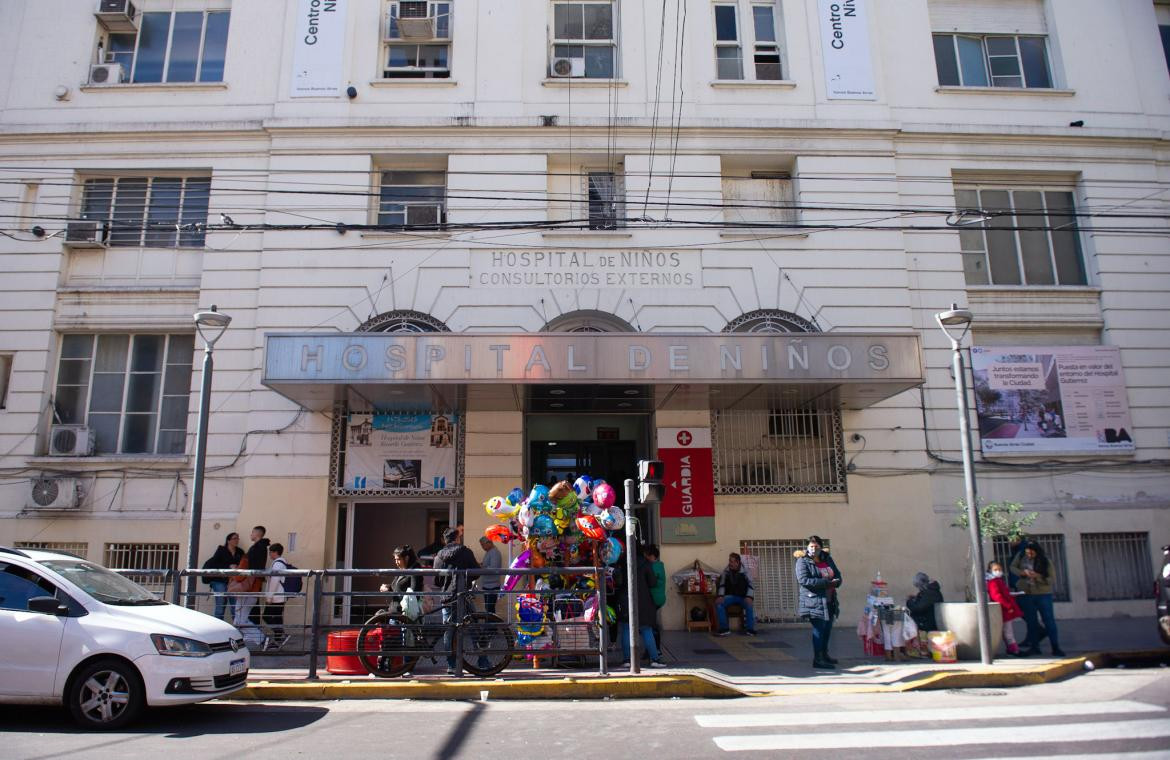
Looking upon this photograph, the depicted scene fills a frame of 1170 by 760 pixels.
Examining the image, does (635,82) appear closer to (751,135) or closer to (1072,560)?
(751,135)

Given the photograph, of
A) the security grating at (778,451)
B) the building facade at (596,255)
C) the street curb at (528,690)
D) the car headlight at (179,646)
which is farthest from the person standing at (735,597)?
the car headlight at (179,646)

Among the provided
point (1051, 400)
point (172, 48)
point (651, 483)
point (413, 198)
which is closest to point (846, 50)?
point (1051, 400)

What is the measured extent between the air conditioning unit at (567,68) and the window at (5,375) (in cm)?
1188

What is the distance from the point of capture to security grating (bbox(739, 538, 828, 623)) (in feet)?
44.8

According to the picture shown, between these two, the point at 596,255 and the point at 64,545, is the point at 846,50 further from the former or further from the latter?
the point at 64,545

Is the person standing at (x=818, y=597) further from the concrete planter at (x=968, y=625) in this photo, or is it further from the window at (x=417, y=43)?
the window at (x=417, y=43)

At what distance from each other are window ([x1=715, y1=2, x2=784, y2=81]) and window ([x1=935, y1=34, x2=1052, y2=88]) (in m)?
3.60

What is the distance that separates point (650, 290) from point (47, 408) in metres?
11.5

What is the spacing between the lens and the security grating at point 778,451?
553 inches

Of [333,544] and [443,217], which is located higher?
[443,217]

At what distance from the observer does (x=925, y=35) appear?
1611cm

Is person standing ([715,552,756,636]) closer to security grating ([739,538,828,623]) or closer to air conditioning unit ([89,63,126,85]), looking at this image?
security grating ([739,538,828,623])

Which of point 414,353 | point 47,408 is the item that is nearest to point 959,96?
point 414,353

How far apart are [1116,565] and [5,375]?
21.1 metres
